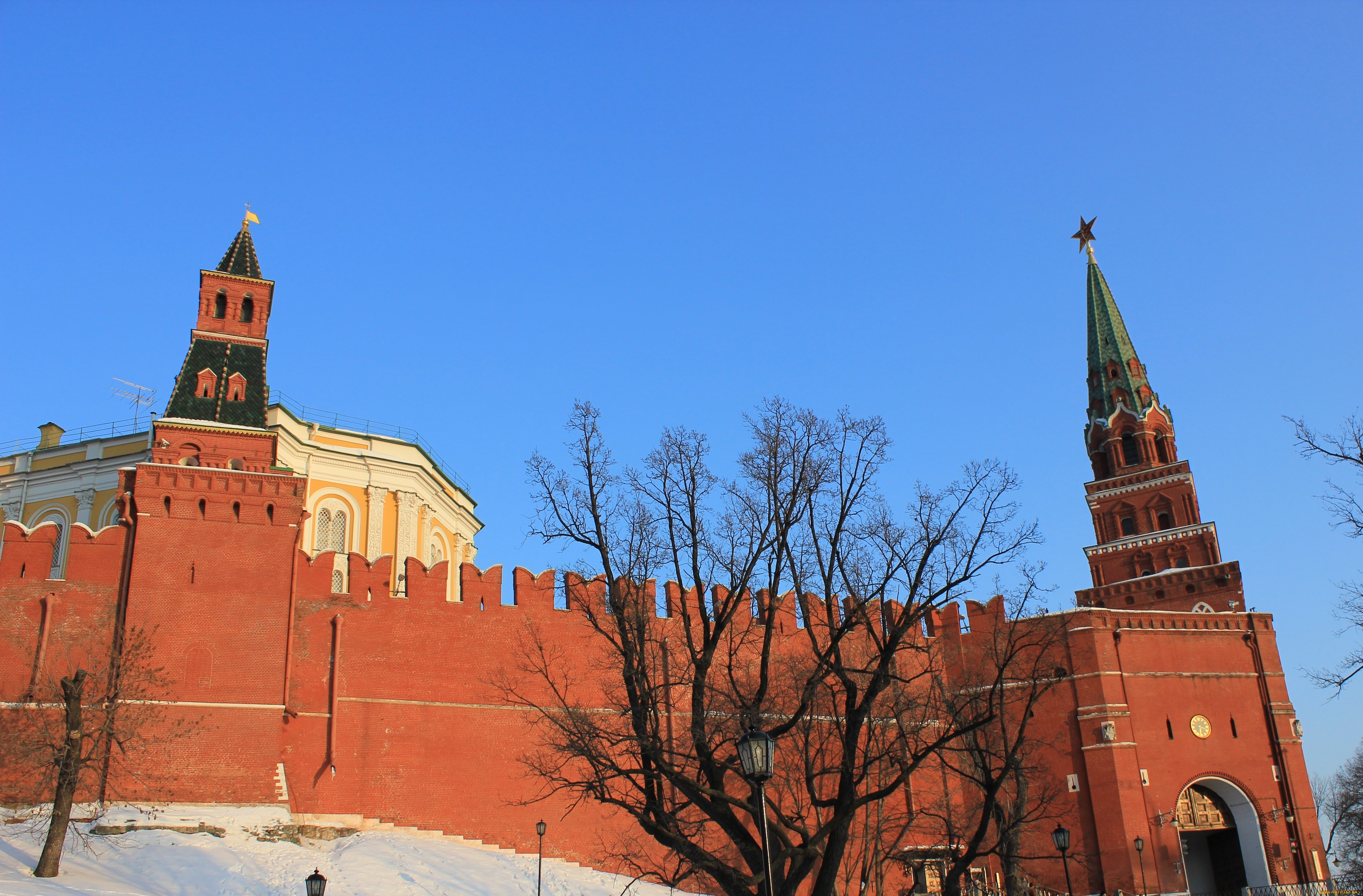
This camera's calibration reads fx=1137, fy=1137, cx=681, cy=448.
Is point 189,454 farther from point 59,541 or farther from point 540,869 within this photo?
point 59,541

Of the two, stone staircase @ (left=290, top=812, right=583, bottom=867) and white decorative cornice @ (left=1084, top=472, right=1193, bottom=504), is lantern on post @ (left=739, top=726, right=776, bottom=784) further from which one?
white decorative cornice @ (left=1084, top=472, right=1193, bottom=504)

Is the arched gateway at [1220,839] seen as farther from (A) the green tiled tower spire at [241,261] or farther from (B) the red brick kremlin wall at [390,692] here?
(A) the green tiled tower spire at [241,261]

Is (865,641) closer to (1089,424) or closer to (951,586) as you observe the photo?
(951,586)

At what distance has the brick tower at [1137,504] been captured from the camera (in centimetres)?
4450

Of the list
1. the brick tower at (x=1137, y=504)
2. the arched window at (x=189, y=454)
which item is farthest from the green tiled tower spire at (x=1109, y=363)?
the arched window at (x=189, y=454)

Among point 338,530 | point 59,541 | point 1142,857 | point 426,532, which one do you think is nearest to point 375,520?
point 338,530

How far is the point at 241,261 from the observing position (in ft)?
95.0

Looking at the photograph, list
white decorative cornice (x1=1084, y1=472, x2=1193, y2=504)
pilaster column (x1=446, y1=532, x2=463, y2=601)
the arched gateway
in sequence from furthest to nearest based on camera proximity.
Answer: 1. white decorative cornice (x1=1084, y1=472, x2=1193, y2=504)
2. pilaster column (x1=446, y1=532, x2=463, y2=601)
3. the arched gateway

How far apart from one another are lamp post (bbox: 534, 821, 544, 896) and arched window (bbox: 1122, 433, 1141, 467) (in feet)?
113

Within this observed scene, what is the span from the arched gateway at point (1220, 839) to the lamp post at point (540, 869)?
51.6ft

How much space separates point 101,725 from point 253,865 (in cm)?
408

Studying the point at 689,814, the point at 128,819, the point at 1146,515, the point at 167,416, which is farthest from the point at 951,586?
the point at 1146,515

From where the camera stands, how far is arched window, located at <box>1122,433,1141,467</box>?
49.1 meters

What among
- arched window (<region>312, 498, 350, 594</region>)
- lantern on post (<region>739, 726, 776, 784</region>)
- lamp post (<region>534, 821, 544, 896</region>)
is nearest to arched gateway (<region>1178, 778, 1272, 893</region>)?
lamp post (<region>534, 821, 544, 896</region>)
